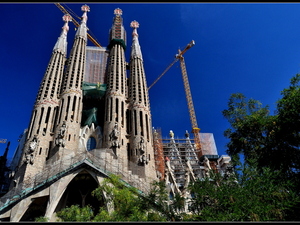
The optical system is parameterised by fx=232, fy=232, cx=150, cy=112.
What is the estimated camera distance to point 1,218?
19.0m

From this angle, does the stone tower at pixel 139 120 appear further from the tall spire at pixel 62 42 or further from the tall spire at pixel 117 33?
the tall spire at pixel 62 42

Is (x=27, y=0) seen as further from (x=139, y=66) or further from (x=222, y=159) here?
(x=222, y=159)

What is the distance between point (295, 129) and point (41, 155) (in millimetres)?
25217

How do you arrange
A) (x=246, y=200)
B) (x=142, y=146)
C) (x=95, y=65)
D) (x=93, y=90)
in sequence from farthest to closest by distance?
(x=95, y=65) → (x=93, y=90) → (x=142, y=146) → (x=246, y=200)

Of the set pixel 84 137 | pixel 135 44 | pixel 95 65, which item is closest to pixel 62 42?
pixel 95 65

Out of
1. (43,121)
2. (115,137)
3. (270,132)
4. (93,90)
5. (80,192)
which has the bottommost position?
(80,192)

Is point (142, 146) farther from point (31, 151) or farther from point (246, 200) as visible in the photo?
point (246, 200)

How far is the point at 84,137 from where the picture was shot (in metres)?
32.0

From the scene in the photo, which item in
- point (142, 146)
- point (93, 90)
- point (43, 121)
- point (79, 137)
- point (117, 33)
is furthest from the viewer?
point (117, 33)

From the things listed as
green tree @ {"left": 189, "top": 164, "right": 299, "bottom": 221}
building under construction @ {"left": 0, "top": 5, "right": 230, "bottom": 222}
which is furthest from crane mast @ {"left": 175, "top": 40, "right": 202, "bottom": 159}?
green tree @ {"left": 189, "top": 164, "right": 299, "bottom": 221}

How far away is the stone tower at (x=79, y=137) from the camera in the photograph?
813 inches

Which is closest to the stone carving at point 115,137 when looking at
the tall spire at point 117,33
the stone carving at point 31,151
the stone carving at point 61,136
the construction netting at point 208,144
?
the stone carving at point 61,136

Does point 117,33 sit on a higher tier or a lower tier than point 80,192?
higher

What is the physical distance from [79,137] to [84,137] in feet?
3.28
